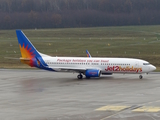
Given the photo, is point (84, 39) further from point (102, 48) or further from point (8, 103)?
point (8, 103)

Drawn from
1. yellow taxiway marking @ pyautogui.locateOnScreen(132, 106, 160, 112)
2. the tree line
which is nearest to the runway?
yellow taxiway marking @ pyautogui.locateOnScreen(132, 106, 160, 112)

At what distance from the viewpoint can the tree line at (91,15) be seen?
176 meters

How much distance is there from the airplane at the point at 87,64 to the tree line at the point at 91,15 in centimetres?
11449

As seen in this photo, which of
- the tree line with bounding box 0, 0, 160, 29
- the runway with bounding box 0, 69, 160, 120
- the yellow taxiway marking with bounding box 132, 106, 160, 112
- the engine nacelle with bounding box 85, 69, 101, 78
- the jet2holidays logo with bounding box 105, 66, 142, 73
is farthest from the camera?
the tree line with bounding box 0, 0, 160, 29

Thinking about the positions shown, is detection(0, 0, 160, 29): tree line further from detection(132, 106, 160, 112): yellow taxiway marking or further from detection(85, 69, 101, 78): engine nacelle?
detection(132, 106, 160, 112): yellow taxiway marking

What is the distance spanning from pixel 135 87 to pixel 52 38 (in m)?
90.9

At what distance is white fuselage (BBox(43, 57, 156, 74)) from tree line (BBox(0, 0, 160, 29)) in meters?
116

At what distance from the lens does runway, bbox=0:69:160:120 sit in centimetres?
3111

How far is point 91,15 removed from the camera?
176500 mm

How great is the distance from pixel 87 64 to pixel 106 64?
3.07m

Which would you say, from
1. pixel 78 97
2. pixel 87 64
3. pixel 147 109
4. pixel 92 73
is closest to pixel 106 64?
pixel 92 73

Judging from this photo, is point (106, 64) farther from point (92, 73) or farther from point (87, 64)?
point (87, 64)

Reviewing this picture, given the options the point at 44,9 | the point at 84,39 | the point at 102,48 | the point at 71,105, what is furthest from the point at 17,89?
the point at 44,9

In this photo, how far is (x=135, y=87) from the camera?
158 feet
